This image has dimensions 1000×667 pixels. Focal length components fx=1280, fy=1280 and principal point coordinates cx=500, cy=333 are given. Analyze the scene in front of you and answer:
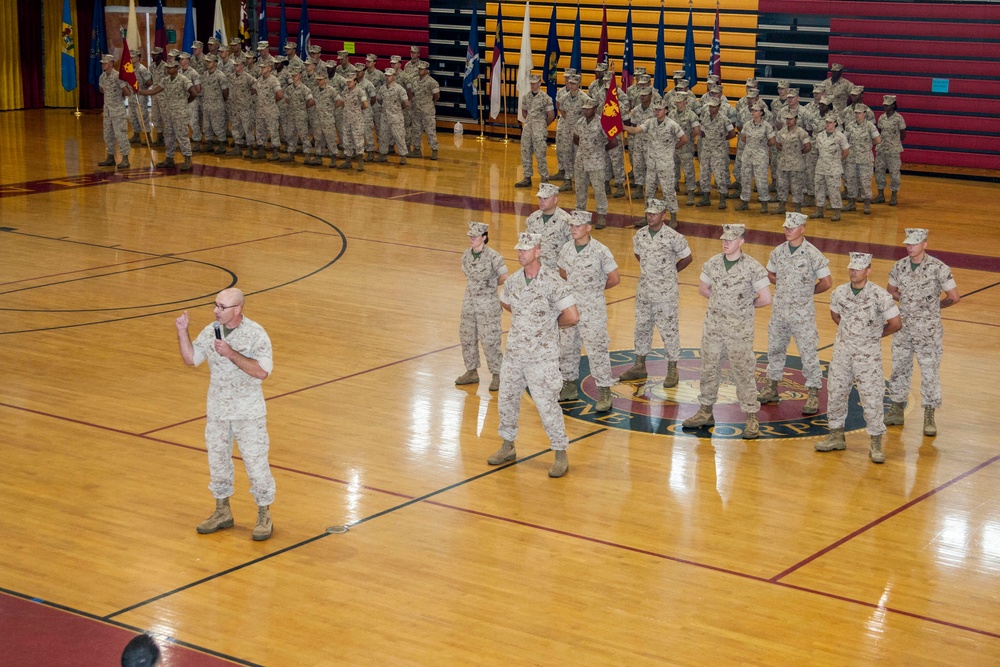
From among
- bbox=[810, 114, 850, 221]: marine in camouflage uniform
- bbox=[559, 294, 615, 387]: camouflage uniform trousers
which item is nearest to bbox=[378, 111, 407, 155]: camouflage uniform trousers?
bbox=[810, 114, 850, 221]: marine in camouflage uniform

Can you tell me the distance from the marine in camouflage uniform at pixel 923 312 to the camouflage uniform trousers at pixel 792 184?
10.6m

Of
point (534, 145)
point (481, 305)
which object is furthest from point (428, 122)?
point (481, 305)

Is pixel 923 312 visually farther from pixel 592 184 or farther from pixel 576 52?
pixel 576 52

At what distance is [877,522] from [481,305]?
4.31m

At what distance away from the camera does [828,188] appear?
21078 mm

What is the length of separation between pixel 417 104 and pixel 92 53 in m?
9.89

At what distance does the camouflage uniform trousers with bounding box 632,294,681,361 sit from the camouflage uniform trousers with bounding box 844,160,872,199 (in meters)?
10.6

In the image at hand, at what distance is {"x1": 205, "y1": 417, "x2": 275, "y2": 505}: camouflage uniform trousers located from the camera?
27.9 feet

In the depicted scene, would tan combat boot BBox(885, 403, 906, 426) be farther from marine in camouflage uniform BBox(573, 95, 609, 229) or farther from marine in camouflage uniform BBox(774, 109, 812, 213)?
marine in camouflage uniform BBox(774, 109, 812, 213)

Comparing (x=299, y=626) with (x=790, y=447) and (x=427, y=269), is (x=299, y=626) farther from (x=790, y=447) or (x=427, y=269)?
(x=427, y=269)

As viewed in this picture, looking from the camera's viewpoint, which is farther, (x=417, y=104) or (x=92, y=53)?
(x=92, y=53)

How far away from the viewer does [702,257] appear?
1823cm

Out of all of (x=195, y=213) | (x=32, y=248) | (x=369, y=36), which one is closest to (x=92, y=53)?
(x=369, y=36)

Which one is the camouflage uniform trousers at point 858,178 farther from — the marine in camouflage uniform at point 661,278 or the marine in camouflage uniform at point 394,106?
the marine in camouflage uniform at point 661,278
